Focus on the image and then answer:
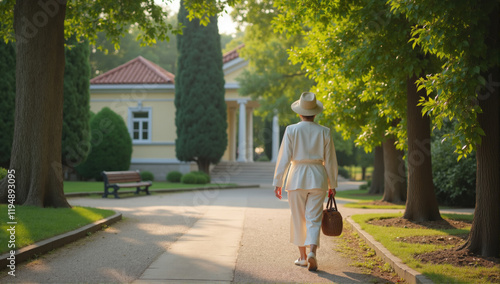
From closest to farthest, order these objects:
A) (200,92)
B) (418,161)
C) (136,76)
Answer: (418,161), (200,92), (136,76)

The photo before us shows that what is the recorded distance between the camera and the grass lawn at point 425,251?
18.5 feet

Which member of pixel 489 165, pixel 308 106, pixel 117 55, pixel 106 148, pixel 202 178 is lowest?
pixel 202 178

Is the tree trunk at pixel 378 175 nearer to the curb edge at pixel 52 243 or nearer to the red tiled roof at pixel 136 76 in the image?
the curb edge at pixel 52 243

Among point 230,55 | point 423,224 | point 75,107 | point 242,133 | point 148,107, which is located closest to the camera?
point 423,224

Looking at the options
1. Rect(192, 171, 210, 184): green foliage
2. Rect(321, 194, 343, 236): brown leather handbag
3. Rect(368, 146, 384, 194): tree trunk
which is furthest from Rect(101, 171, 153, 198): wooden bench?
Rect(321, 194, 343, 236): brown leather handbag

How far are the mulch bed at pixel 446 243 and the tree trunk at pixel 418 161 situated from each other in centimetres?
25

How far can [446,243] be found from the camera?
7781 mm

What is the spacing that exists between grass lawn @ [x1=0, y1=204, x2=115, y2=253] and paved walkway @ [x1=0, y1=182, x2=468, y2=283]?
0.38 meters

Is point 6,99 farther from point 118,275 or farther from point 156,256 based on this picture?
point 118,275

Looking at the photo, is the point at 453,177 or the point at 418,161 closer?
the point at 418,161

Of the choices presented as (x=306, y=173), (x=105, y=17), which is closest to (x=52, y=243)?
(x=306, y=173)

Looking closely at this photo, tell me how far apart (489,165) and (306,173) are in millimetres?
2441

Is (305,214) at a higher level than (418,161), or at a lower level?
lower

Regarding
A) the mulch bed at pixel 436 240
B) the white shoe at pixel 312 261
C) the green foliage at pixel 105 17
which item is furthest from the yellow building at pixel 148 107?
the white shoe at pixel 312 261
